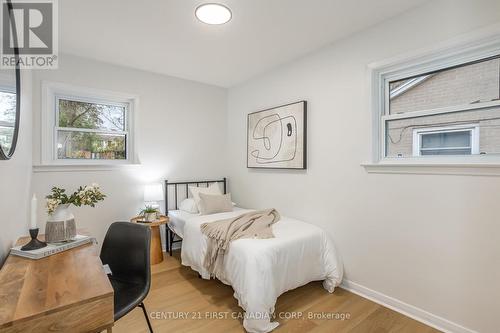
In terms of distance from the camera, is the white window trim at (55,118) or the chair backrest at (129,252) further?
the white window trim at (55,118)

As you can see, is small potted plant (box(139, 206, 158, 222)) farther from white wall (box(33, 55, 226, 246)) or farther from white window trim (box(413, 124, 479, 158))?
white window trim (box(413, 124, 479, 158))

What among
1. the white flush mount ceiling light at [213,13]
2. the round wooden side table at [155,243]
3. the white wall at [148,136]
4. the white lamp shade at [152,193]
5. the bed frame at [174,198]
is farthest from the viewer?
the bed frame at [174,198]

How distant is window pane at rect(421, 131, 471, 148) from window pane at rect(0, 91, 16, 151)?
2.76 m

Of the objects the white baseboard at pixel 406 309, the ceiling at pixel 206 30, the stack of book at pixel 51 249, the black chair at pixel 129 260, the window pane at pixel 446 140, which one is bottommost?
the white baseboard at pixel 406 309

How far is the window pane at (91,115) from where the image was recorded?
300cm

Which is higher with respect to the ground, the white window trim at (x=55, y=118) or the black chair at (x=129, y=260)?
the white window trim at (x=55, y=118)

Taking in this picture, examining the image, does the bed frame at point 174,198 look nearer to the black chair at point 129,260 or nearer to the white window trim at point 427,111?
the black chair at point 129,260

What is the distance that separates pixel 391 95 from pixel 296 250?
165cm

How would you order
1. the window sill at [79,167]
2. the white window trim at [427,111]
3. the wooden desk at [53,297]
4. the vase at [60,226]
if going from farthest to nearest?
the window sill at [79,167], the white window trim at [427,111], the vase at [60,226], the wooden desk at [53,297]

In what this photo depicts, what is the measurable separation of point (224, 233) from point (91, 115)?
2325 millimetres

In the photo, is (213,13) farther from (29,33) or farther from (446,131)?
(446,131)

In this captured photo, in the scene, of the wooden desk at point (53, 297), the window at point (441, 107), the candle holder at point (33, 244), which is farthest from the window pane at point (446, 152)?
the candle holder at point (33, 244)

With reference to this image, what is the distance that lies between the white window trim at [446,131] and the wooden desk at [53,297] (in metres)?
2.37

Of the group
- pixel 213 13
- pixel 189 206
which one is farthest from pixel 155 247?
pixel 213 13
